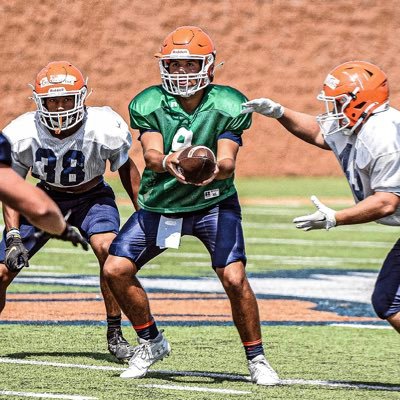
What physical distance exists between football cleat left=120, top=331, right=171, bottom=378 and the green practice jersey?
2.36 ft

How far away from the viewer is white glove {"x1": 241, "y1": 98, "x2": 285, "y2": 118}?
643 cm

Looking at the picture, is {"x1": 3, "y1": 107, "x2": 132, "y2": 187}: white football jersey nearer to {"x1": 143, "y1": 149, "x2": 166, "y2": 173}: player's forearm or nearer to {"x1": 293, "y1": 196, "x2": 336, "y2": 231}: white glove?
{"x1": 143, "y1": 149, "x2": 166, "y2": 173}: player's forearm

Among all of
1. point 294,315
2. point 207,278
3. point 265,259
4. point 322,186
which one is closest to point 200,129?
point 294,315

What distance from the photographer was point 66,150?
23.0 feet

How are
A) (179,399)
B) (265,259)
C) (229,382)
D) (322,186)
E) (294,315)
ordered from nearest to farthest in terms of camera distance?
(179,399)
(229,382)
(294,315)
(265,259)
(322,186)

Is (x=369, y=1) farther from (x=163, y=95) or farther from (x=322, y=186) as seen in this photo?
(x=163, y=95)

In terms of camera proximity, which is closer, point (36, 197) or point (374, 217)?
point (36, 197)

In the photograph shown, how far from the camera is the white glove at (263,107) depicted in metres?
A: 6.43

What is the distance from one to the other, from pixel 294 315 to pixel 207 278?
2.16 metres

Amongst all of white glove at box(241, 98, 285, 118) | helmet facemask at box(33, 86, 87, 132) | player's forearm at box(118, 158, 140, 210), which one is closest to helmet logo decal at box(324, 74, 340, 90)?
white glove at box(241, 98, 285, 118)

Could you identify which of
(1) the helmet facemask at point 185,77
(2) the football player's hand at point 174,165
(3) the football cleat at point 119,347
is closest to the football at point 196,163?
(2) the football player's hand at point 174,165

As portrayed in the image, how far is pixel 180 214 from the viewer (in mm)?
6457

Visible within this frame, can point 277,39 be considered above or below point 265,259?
below

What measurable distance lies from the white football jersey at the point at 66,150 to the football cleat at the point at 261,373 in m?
1.51
